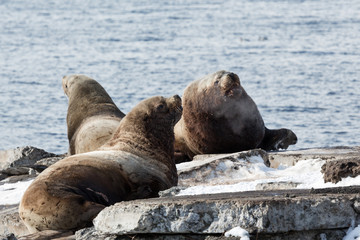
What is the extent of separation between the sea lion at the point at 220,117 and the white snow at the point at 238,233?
5.37 metres

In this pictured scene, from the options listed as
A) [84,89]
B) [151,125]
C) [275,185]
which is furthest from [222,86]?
[275,185]

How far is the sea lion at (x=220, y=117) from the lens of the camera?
31.6ft

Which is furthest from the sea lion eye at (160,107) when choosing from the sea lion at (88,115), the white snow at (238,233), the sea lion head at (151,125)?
the white snow at (238,233)

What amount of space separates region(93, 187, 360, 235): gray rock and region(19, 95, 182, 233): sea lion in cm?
155

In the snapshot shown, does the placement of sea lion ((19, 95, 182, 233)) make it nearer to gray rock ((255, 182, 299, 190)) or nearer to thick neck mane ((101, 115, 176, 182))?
thick neck mane ((101, 115, 176, 182))

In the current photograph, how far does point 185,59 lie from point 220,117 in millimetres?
18629

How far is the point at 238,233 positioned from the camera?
4246mm

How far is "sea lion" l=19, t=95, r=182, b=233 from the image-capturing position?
5949mm

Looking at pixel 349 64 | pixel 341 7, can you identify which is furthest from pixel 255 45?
pixel 341 7

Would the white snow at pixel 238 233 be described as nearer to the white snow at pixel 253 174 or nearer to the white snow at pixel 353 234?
the white snow at pixel 353 234

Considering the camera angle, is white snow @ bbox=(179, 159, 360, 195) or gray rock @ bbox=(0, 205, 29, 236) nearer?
white snow @ bbox=(179, 159, 360, 195)

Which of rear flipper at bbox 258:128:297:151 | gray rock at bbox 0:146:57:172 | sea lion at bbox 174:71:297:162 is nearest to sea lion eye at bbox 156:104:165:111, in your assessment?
sea lion at bbox 174:71:297:162

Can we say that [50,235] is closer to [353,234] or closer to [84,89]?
[353,234]

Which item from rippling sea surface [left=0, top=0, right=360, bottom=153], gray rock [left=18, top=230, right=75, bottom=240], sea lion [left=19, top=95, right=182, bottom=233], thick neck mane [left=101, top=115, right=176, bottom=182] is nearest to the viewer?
gray rock [left=18, top=230, right=75, bottom=240]
